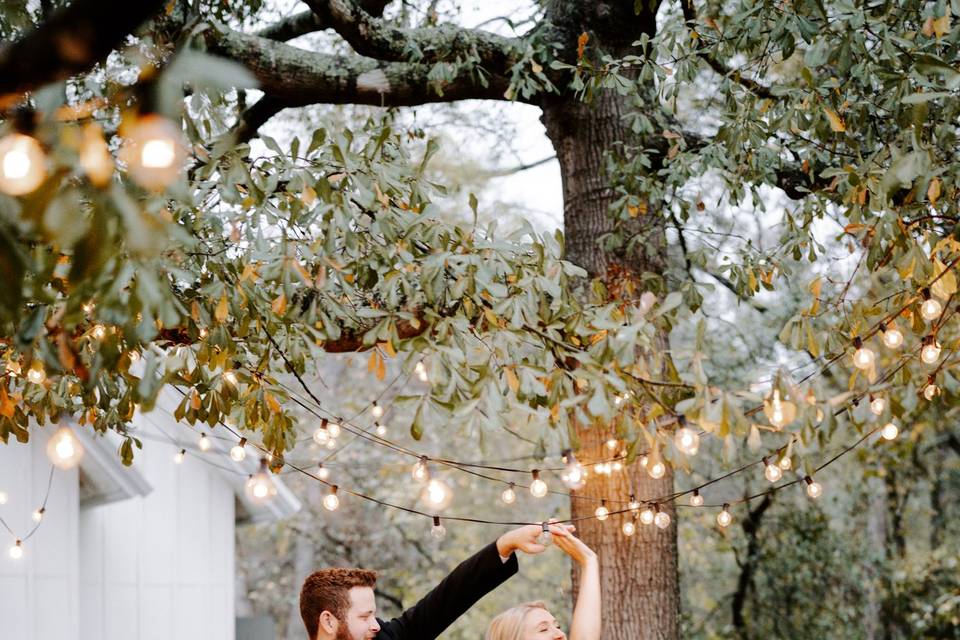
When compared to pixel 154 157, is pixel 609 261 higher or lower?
higher

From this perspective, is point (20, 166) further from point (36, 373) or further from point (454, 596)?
point (454, 596)

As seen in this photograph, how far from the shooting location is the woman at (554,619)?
351cm

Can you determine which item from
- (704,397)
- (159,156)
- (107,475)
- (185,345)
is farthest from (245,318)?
(107,475)

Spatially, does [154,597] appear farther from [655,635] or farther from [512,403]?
[512,403]

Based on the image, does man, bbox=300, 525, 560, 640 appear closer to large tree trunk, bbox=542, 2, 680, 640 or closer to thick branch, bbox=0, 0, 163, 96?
large tree trunk, bbox=542, 2, 680, 640

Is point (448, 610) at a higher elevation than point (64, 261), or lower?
lower

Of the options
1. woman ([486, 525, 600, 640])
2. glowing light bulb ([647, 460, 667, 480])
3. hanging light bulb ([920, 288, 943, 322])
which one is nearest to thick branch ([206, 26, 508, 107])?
woman ([486, 525, 600, 640])

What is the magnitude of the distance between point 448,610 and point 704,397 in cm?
192

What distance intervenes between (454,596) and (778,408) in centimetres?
190

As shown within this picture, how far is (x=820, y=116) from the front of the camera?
3.75m

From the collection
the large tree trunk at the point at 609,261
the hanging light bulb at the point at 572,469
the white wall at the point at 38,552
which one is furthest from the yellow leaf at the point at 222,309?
the white wall at the point at 38,552

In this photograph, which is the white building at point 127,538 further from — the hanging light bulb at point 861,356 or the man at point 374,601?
the hanging light bulb at point 861,356

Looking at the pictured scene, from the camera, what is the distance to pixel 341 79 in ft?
17.1

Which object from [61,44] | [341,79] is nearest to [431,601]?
[341,79]
